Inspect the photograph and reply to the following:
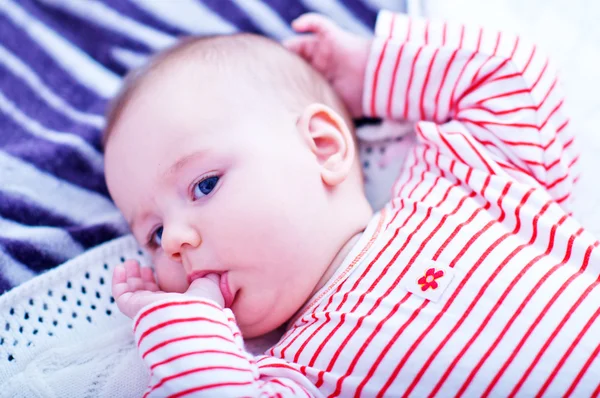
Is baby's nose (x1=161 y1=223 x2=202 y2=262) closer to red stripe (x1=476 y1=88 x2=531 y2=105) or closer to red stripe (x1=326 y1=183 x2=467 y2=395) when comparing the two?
red stripe (x1=326 y1=183 x2=467 y2=395)

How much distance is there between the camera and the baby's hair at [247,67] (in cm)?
111

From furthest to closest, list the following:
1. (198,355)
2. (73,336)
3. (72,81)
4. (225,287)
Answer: (72,81), (73,336), (225,287), (198,355)

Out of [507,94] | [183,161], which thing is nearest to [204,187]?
[183,161]

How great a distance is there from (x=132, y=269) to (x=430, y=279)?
556mm

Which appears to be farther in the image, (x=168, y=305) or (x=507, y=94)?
(x=507, y=94)

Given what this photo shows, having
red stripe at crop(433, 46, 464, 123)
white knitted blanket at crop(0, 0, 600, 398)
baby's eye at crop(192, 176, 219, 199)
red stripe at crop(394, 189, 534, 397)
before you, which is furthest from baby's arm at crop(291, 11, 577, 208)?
baby's eye at crop(192, 176, 219, 199)

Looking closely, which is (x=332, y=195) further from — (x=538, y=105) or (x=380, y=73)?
(x=538, y=105)

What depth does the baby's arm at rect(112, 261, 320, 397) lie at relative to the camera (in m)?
0.90

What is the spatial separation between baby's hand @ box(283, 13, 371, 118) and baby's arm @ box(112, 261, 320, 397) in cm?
54

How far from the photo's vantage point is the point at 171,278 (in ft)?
3.60

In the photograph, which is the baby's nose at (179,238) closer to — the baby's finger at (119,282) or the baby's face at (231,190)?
the baby's face at (231,190)

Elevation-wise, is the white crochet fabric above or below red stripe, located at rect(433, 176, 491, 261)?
below

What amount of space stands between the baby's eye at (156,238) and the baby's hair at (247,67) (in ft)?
0.66

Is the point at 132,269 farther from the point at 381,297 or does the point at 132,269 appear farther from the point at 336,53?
the point at 336,53
